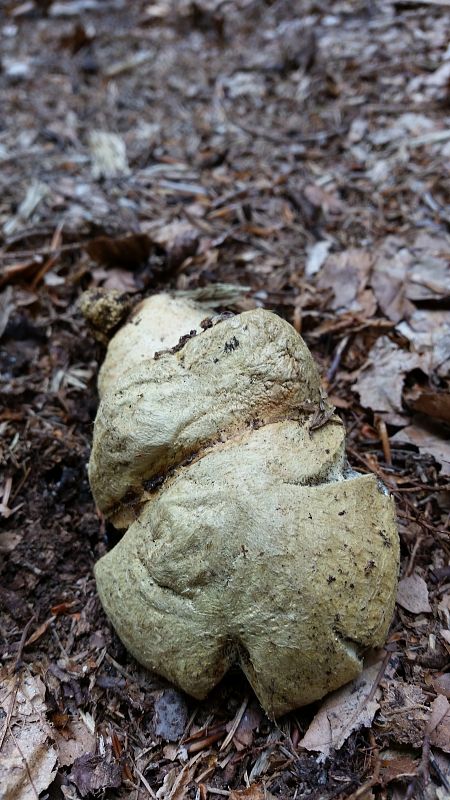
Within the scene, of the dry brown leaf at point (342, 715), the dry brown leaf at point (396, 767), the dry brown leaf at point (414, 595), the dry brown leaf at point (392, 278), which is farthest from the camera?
the dry brown leaf at point (392, 278)

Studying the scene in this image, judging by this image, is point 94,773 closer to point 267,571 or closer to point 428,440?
point 267,571

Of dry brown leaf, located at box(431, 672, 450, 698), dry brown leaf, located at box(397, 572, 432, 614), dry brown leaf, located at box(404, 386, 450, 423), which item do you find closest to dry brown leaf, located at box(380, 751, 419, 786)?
dry brown leaf, located at box(431, 672, 450, 698)

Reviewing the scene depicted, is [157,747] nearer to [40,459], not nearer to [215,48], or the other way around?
[40,459]

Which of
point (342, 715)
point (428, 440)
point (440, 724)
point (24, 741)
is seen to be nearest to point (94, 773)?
point (24, 741)

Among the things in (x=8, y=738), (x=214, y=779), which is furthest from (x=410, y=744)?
(x=8, y=738)

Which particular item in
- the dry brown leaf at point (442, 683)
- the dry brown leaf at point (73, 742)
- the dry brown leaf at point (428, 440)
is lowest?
the dry brown leaf at point (73, 742)

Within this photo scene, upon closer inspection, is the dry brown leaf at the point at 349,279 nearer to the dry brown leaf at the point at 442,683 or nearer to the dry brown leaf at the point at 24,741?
the dry brown leaf at the point at 442,683

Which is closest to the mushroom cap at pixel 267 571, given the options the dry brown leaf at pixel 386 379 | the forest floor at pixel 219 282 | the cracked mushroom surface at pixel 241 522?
the cracked mushroom surface at pixel 241 522
